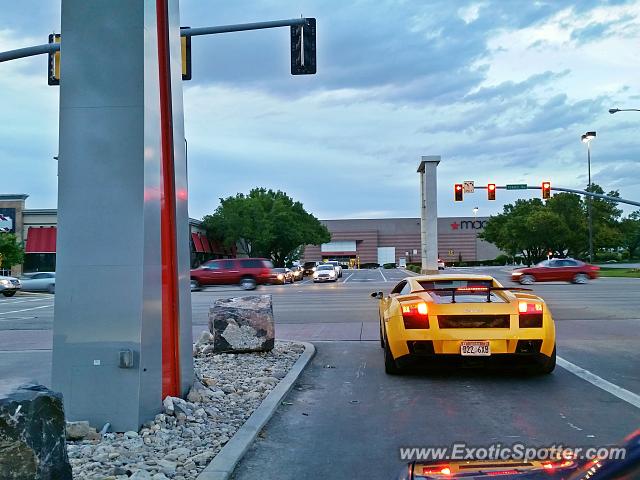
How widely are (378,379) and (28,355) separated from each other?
261 inches

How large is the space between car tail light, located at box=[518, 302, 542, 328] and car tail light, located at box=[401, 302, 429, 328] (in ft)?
3.83

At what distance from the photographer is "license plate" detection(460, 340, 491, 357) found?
810 centimetres

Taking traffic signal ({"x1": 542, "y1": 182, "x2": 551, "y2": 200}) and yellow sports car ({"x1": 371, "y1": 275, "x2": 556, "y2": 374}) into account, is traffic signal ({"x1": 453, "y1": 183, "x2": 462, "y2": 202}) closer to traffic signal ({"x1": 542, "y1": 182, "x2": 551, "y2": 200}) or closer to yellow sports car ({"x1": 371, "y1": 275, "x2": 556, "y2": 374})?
traffic signal ({"x1": 542, "y1": 182, "x2": 551, "y2": 200})

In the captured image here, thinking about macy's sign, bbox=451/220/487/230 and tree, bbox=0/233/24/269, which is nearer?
tree, bbox=0/233/24/269

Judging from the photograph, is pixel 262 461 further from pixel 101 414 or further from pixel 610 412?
pixel 610 412

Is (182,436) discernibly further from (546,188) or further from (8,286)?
(546,188)

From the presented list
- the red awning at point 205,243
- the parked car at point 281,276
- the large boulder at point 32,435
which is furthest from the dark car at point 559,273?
the red awning at point 205,243

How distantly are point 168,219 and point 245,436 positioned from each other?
7.87 feet

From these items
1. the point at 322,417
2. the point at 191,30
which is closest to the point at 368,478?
the point at 322,417

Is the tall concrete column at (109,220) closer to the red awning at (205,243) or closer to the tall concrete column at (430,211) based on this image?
the tall concrete column at (430,211)

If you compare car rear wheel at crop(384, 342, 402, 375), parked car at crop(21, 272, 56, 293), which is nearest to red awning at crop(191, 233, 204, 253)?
parked car at crop(21, 272, 56, 293)

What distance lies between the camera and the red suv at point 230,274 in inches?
1554

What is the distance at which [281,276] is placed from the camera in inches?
1817

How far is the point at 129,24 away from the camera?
629 cm
